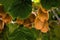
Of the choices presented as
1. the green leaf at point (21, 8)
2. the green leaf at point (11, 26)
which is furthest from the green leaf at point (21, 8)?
the green leaf at point (11, 26)

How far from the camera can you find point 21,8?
48 cm

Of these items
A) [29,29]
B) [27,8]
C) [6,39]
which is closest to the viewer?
[27,8]

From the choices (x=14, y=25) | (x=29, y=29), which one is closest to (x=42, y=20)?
(x=29, y=29)

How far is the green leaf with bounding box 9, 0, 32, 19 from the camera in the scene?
48 cm

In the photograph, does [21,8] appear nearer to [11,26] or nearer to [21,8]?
[21,8]

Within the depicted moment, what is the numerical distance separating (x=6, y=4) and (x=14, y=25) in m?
0.19

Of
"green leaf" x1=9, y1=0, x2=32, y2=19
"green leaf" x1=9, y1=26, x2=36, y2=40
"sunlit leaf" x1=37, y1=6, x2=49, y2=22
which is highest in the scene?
"green leaf" x1=9, y1=0, x2=32, y2=19

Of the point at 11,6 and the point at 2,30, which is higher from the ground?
the point at 11,6

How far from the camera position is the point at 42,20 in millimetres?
544

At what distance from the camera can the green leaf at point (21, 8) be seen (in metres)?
0.48

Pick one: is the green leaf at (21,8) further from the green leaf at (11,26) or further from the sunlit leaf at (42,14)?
the green leaf at (11,26)

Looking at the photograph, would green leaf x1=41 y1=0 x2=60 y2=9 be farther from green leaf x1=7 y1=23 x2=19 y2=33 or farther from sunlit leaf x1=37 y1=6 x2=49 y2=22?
green leaf x1=7 y1=23 x2=19 y2=33

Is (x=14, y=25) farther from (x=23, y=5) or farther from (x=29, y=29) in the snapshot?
(x=23, y=5)

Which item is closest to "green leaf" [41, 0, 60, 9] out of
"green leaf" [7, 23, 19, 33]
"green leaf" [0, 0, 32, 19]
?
"green leaf" [0, 0, 32, 19]
